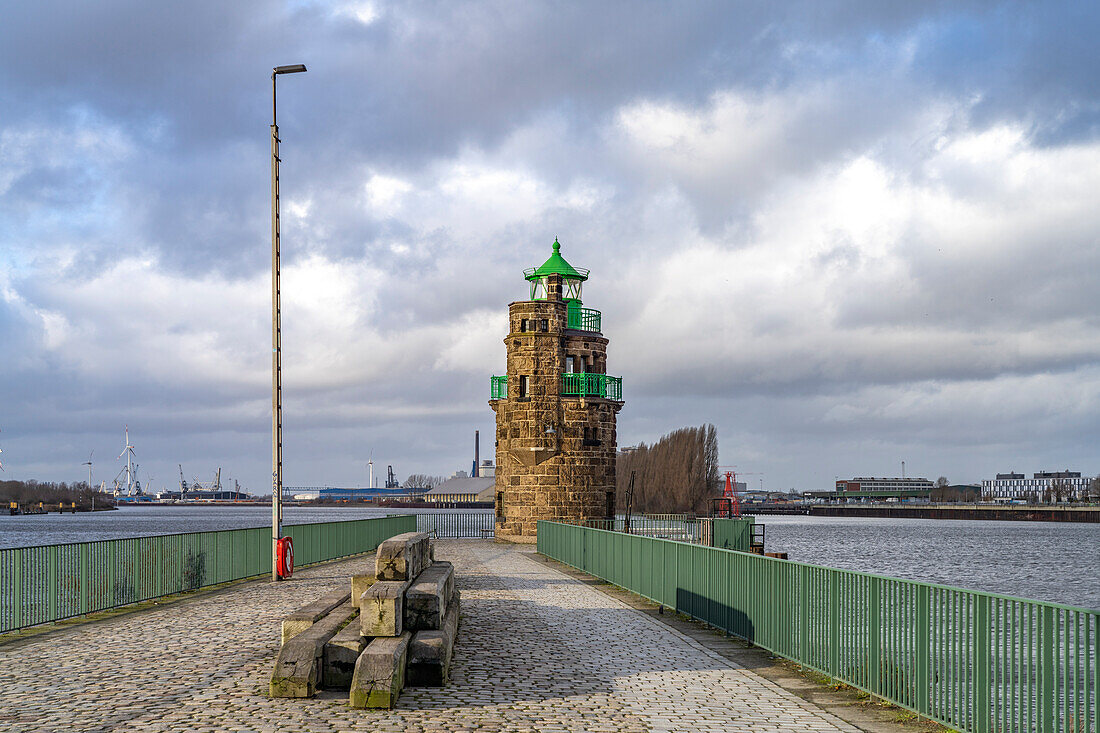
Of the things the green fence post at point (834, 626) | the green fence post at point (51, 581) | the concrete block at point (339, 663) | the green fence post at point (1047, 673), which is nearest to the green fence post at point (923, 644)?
the green fence post at point (834, 626)

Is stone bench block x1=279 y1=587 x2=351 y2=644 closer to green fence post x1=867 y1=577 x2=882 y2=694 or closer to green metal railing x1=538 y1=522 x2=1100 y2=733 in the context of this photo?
green metal railing x1=538 y1=522 x2=1100 y2=733

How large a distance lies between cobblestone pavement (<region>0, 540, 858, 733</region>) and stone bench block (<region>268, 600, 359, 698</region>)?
186 mm

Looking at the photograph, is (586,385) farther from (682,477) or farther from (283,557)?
(682,477)

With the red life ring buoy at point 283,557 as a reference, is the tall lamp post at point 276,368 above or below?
above

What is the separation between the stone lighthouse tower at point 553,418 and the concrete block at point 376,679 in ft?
99.3

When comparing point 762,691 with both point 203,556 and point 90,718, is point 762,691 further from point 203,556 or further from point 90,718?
point 203,556

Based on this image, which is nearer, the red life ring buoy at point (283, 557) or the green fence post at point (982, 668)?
the green fence post at point (982, 668)

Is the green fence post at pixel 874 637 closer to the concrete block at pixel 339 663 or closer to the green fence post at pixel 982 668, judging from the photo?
the green fence post at pixel 982 668

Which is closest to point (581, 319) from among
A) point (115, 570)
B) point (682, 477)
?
point (115, 570)

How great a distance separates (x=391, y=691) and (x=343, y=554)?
73.4 feet

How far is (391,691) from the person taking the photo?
353 inches

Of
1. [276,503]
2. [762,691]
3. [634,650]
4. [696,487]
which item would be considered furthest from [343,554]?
[696,487]

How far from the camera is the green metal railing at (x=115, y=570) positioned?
47.5 ft

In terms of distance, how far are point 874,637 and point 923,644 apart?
0.88 metres
